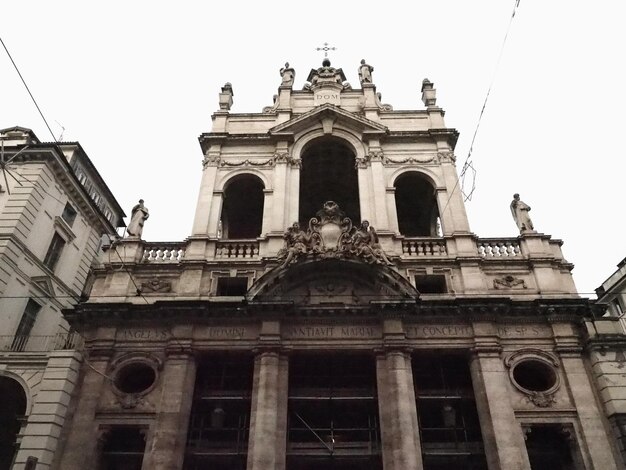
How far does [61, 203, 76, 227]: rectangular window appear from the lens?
27.3 m

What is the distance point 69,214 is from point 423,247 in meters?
19.5

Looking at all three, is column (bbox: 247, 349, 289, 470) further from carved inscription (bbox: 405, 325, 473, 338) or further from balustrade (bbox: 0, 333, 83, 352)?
balustrade (bbox: 0, 333, 83, 352)

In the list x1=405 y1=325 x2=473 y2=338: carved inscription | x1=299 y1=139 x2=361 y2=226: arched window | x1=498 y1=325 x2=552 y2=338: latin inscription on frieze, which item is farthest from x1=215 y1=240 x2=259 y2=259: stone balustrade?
x1=498 y1=325 x2=552 y2=338: latin inscription on frieze

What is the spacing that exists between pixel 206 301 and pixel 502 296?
36.0ft

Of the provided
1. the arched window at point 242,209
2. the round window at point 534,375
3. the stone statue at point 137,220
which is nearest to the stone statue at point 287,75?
the arched window at point 242,209

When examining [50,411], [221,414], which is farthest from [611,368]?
[50,411]

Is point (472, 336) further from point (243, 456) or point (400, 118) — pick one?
point (400, 118)

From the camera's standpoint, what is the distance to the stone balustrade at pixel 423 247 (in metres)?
20.6

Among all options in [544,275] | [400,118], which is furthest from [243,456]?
[400,118]

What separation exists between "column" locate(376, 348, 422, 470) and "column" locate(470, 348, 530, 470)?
7.28 ft

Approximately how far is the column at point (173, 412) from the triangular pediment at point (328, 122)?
38.6 feet

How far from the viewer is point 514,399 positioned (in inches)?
664

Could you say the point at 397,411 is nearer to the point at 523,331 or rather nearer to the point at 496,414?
the point at 496,414

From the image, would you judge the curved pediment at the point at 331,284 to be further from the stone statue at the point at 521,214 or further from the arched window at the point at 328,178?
the arched window at the point at 328,178
